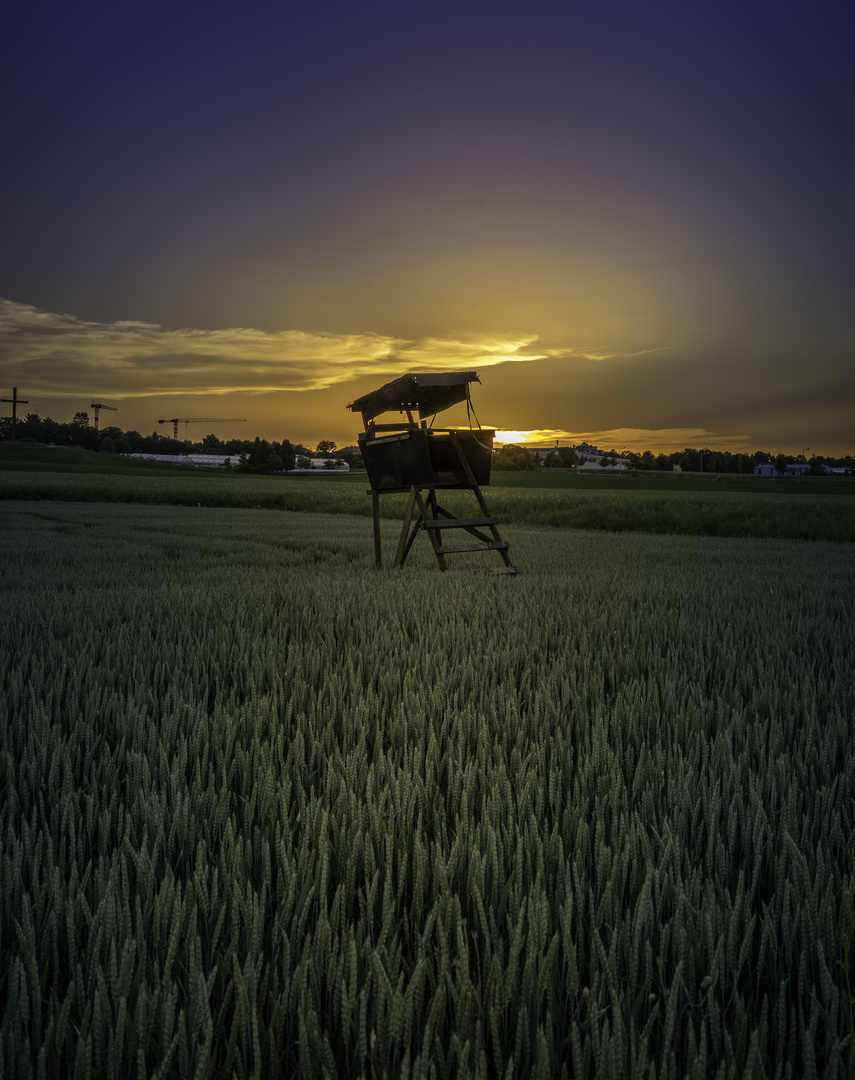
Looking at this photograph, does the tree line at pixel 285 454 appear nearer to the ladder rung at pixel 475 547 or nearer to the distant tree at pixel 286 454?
the distant tree at pixel 286 454

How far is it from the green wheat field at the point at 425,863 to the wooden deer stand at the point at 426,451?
3.21 metres

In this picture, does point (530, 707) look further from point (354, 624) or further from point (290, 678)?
point (354, 624)

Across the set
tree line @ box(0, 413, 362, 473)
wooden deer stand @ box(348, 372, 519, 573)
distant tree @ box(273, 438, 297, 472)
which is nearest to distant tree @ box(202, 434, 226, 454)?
tree line @ box(0, 413, 362, 473)

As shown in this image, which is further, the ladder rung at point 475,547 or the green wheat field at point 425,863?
the ladder rung at point 475,547

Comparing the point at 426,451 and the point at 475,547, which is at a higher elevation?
the point at 426,451

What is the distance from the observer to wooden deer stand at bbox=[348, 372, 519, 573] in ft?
20.0

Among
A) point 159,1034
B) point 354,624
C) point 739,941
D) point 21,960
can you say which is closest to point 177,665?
point 354,624

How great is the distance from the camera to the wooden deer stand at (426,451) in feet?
20.0

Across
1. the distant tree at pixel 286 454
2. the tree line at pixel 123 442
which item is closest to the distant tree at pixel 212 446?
the tree line at pixel 123 442

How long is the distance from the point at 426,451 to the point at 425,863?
516 cm

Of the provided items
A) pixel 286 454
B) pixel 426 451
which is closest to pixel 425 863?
pixel 426 451

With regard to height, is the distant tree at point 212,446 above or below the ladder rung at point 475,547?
above

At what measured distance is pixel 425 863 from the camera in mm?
1188

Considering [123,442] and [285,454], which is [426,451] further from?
[123,442]
